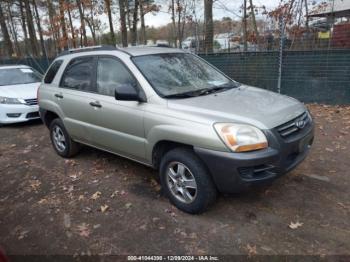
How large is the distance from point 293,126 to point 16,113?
273 inches

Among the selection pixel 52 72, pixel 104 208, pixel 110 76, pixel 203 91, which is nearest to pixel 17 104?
pixel 52 72

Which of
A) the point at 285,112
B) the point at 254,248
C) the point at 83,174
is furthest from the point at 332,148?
the point at 83,174

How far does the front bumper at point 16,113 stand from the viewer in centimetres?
812

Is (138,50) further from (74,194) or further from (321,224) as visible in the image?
(321,224)

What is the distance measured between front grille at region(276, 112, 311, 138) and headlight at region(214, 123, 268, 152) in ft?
0.86

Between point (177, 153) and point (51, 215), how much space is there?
1.72 m

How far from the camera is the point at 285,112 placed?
140 inches

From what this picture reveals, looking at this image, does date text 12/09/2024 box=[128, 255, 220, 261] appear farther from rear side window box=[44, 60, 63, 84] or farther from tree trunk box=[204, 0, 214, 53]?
tree trunk box=[204, 0, 214, 53]

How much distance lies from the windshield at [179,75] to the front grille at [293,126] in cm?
106

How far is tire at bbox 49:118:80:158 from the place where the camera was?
5.54m

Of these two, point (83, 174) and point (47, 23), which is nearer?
point (83, 174)

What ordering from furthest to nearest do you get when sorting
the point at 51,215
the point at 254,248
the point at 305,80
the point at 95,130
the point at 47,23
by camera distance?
the point at 47,23
the point at 305,80
the point at 95,130
the point at 51,215
the point at 254,248

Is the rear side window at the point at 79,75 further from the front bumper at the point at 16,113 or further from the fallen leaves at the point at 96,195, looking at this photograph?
the front bumper at the point at 16,113

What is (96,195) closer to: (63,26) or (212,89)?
(212,89)
